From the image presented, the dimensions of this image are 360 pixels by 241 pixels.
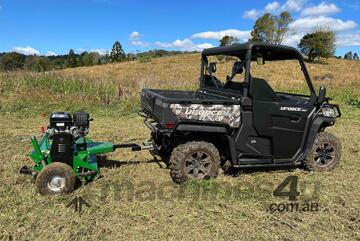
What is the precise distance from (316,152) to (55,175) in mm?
3814

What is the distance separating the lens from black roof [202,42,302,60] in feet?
15.8

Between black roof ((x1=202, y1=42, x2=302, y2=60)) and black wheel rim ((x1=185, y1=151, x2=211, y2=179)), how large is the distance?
1.53 m

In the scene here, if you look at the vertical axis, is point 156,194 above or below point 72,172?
below

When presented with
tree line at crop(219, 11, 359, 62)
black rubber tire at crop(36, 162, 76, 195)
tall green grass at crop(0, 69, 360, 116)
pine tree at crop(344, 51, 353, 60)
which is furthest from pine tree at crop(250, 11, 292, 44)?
black rubber tire at crop(36, 162, 76, 195)

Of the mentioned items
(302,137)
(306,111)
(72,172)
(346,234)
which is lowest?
(346,234)

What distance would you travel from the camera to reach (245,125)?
4914 millimetres

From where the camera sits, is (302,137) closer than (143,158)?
Yes

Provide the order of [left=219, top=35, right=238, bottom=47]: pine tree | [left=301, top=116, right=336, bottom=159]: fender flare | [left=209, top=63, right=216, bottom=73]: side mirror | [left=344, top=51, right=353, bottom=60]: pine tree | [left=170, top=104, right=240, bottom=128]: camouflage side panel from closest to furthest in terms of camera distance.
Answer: [left=170, top=104, right=240, bottom=128]: camouflage side panel
[left=301, top=116, right=336, bottom=159]: fender flare
[left=209, top=63, right=216, bottom=73]: side mirror
[left=219, top=35, right=238, bottom=47]: pine tree
[left=344, top=51, right=353, bottom=60]: pine tree

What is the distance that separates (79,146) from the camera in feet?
15.6

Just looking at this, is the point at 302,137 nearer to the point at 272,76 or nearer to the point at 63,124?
the point at 63,124

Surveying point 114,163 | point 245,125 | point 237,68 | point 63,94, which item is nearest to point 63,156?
point 114,163

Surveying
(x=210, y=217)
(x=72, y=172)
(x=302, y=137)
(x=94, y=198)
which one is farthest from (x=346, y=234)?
(x=72, y=172)

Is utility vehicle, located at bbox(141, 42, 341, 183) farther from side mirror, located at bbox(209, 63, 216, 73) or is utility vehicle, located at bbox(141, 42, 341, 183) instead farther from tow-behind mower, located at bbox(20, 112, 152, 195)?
tow-behind mower, located at bbox(20, 112, 152, 195)

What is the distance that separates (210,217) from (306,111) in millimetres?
2333
